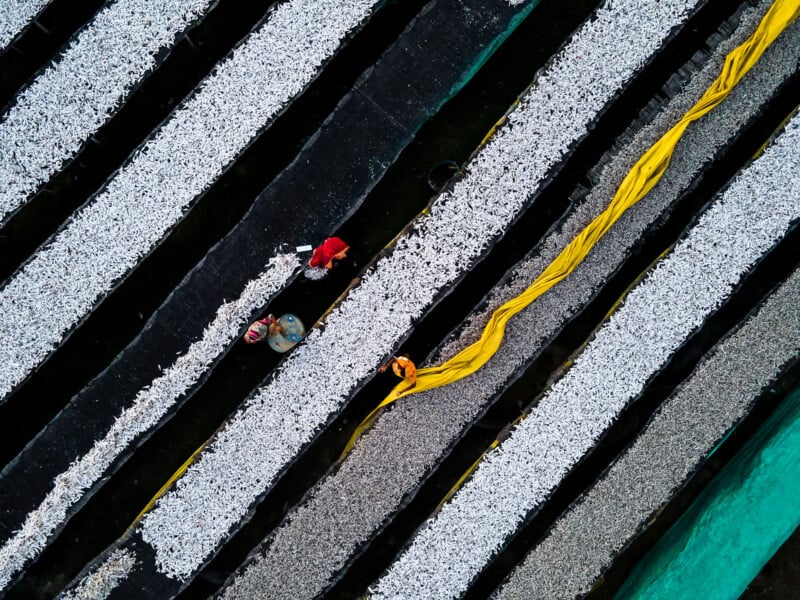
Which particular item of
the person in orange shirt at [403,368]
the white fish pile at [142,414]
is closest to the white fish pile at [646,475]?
the person in orange shirt at [403,368]

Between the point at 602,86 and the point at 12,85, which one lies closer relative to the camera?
the point at 602,86

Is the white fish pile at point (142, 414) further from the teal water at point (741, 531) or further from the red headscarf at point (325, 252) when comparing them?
the teal water at point (741, 531)

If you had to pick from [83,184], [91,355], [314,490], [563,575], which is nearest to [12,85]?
[83,184]

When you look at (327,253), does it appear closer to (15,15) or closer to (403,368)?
(403,368)

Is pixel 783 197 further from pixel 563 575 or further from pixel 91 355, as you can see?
pixel 91 355

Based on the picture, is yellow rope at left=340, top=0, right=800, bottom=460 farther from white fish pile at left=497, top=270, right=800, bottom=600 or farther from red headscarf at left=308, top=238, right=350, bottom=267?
white fish pile at left=497, top=270, right=800, bottom=600

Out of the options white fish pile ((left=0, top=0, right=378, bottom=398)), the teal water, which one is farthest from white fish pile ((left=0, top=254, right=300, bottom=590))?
the teal water
